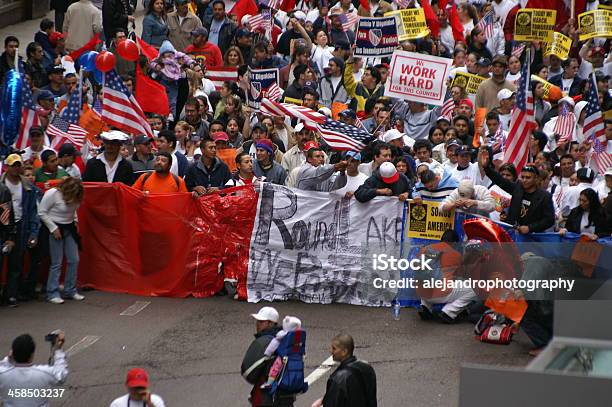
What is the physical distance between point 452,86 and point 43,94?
685 centimetres

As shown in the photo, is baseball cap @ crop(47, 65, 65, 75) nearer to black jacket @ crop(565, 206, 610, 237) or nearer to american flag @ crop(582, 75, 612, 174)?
american flag @ crop(582, 75, 612, 174)

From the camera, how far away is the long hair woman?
16.1m

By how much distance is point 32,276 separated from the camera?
644 inches

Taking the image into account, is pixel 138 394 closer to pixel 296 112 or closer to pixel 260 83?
pixel 296 112

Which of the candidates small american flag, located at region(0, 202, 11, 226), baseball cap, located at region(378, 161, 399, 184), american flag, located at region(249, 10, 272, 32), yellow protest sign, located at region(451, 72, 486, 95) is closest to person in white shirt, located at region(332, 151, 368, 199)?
baseball cap, located at region(378, 161, 399, 184)

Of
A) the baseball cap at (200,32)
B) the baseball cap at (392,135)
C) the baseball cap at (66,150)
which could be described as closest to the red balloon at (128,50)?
the baseball cap at (200,32)

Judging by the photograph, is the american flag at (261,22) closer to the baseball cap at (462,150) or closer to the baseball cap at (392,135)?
the baseball cap at (392,135)

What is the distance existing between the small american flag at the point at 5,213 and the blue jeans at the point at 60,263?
64 cm

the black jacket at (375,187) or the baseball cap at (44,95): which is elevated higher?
the baseball cap at (44,95)

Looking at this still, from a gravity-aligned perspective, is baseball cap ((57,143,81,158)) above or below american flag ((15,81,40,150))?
below

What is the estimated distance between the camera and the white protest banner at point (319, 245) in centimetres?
1630

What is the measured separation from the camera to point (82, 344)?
14.8m

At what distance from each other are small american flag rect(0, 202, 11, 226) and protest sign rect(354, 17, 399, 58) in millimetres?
7972

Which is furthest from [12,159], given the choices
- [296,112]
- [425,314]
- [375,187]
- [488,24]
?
[488,24]
